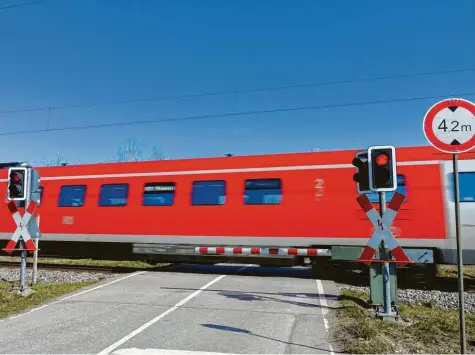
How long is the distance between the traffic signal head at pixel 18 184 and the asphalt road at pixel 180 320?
8.06 ft

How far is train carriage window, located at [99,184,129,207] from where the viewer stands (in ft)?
39.9

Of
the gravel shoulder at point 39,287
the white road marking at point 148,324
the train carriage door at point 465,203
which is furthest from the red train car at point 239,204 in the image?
the white road marking at point 148,324

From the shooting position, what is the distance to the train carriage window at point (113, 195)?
12148 mm

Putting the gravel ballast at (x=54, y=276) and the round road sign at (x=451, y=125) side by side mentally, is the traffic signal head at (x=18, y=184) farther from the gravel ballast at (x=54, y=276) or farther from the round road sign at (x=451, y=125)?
the round road sign at (x=451, y=125)

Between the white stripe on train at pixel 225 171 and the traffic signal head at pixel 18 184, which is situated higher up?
the white stripe on train at pixel 225 171

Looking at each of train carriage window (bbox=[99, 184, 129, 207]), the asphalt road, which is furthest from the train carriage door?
train carriage window (bbox=[99, 184, 129, 207])

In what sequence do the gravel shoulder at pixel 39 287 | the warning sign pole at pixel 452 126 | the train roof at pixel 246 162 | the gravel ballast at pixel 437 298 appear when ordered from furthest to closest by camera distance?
1. the train roof at pixel 246 162
2. the gravel ballast at pixel 437 298
3. the gravel shoulder at pixel 39 287
4. the warning sign pole at pixel 452 126

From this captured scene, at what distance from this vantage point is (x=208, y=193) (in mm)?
11305

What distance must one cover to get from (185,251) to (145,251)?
128 centimetres

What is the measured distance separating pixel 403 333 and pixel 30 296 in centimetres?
689

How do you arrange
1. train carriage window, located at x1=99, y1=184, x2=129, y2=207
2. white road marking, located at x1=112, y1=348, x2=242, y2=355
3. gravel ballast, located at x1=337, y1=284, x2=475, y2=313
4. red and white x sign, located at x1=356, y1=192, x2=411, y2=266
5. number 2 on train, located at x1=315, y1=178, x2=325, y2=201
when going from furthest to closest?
train carriage window, located at x1=99, y1=184, x2=129, y2=207 → number 2 on train, located at x1=315, y1=178, x2=325, y2=201 → gravel ballast, located at x1=337, y1=284, x2=475, y2=313 → red and white x sign, located at x1=356, y1=192, x2=411, y2=266 → white road marking, located at x1=112, y1=348, x2=242, y2=355

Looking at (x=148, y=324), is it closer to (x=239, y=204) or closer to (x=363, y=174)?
(x=363, y=174)

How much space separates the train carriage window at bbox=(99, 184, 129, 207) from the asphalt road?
337 centimetres

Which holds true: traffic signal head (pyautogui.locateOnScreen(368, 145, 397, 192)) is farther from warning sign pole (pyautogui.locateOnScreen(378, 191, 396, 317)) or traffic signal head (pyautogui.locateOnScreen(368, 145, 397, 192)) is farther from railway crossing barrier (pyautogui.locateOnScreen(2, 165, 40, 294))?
railway crossing barrier (pyautogui.locateOnScreen(2, 165, 40, 294))
